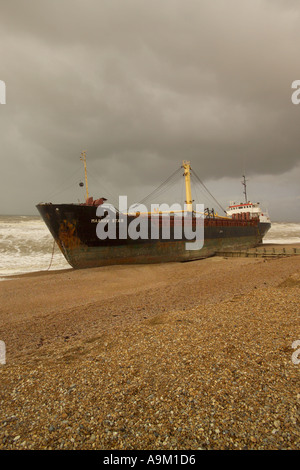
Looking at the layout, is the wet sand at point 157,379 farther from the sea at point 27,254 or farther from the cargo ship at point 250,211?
the cargo ship at point 250,211

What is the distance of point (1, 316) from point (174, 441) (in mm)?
7993

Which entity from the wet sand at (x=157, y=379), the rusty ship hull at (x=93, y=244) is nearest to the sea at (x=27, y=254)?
the rusty ship hull at (x=93, y=244)

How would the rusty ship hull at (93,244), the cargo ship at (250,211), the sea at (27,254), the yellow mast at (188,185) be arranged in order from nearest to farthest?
the rusty ship hull at (93,244) → the sea at (27,254) → the yellow mast at (188,185) → the cargo ship at (250,211)

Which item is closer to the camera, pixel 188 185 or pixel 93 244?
pixel 93 244

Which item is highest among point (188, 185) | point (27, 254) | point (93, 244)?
point (188, 185)

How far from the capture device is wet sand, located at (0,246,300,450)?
7.95 feet

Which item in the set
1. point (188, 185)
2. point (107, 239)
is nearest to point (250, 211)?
point (188, 185)

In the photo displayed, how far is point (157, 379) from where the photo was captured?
10.9 ft

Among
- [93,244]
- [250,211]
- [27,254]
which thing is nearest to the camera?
[93,244]

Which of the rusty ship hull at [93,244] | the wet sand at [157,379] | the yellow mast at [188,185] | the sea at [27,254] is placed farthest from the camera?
the yellow mast at [188,185]

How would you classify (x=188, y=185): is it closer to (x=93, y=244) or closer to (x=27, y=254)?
(x=93, y=244)

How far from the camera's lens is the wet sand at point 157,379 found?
2.42 m

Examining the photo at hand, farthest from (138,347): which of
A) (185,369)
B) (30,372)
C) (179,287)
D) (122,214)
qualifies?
(122,214)

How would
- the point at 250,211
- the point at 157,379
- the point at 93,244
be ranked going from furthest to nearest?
the point at 250,211, the point at 93,244, the point at 157,379
